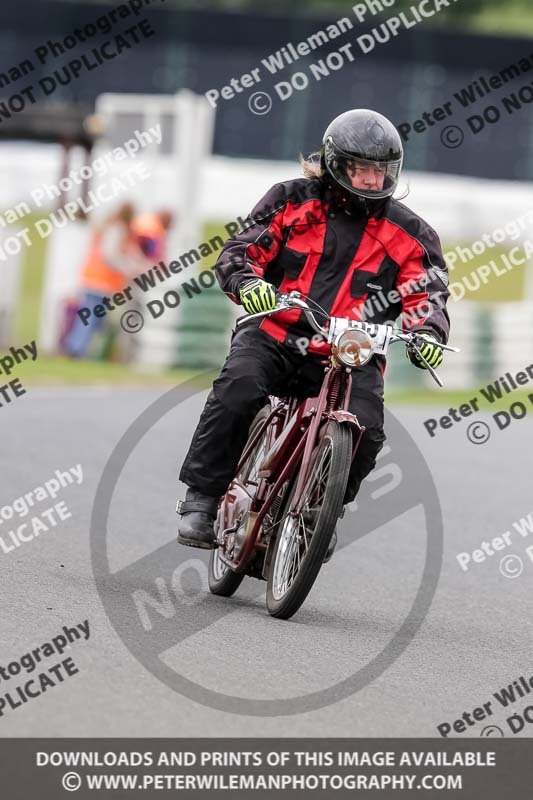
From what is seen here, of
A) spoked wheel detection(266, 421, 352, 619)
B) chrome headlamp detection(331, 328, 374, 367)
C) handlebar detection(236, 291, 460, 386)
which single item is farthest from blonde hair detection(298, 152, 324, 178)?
spoked wheel detection(266, 421, 352, 619)

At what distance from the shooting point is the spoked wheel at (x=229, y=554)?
23.6 ft

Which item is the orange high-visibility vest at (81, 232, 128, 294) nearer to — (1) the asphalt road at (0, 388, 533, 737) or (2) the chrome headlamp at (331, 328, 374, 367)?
(1) the asphalt road at (0, 388, 533, 737)

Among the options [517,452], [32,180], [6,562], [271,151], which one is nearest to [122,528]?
[6,562]

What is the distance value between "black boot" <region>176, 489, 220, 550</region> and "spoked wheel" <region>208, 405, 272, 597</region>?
0.13m

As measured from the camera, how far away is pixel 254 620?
6.75 metres

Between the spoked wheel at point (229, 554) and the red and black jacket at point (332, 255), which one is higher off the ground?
the red and black jacket at point (332, 255)

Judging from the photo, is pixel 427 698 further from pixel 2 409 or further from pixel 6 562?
pixel 2 409

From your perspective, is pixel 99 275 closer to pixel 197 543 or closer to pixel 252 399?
pixel 197 543

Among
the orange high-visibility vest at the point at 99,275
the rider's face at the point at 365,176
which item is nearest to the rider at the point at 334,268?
the rider's face at the point at 365,176

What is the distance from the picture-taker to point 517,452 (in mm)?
14195

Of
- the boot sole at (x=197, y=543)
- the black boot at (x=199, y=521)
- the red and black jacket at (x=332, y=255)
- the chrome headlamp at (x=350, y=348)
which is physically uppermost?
the red and black jacket at (x=332, y=255)

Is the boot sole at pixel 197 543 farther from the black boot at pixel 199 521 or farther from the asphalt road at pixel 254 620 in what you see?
the asphalt road at pixel 254 620

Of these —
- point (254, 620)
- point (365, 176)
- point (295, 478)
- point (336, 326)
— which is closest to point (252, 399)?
point (295, 478)

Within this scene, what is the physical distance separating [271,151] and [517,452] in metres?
18.2
